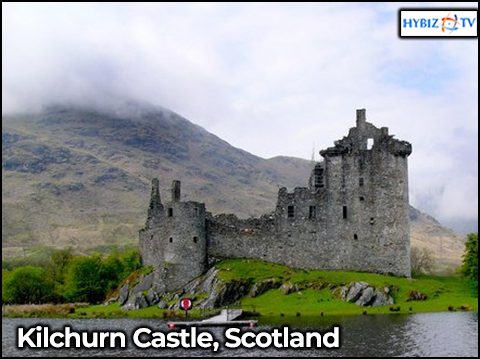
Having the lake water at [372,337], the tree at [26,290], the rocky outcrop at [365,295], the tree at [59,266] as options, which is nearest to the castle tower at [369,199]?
the rocky outcrop at [365,295]

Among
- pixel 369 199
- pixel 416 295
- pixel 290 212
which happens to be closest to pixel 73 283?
pixel 290 212

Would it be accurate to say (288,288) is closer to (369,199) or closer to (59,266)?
(369,199)

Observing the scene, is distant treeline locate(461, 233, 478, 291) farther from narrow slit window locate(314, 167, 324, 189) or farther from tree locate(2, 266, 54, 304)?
tree locate(2, 266, 54, 304)

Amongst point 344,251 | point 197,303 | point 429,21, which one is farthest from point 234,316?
point 429,21

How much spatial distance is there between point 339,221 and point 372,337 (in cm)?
3921

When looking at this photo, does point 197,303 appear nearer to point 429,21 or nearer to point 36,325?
point 36,325

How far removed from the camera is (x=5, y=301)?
96938 millimetres

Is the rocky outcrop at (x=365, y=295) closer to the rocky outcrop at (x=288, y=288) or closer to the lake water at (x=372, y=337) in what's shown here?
the rocky outcrop at (x=288, y=288)

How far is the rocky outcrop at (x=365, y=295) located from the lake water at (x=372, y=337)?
8338 millimetres

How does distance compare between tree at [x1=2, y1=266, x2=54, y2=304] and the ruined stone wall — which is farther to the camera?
tree at [x1=2, y1=266, x2=54, y2=304]

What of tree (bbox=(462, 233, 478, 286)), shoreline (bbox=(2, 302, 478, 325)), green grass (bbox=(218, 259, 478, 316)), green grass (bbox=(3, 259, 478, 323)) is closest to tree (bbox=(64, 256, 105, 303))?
shoreline (bbox=(2, 302, 478, 325))

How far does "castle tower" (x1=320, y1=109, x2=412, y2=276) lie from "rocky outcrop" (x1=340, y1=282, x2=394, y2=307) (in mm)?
10853

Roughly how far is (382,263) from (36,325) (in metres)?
42.4

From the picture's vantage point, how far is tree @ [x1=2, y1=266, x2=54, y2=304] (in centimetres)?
9762
